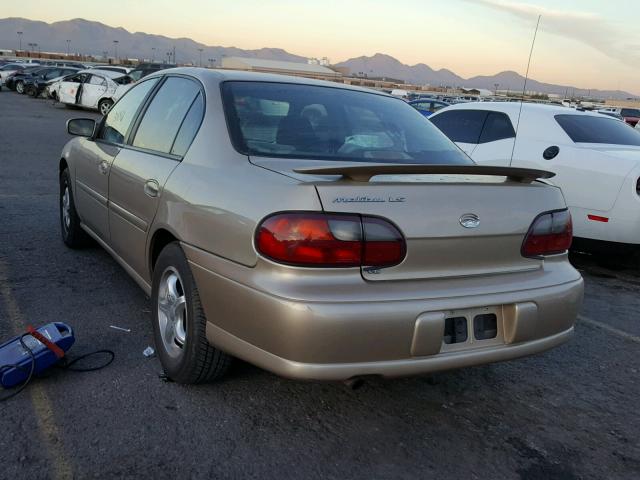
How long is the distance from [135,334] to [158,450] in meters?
1.24

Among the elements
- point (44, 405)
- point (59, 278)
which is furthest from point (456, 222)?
point (59, 278)

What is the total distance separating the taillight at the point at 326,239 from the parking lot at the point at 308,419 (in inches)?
33.4

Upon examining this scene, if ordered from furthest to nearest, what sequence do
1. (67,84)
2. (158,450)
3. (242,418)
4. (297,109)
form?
1. (67,84)
2. (297,109)
3. (242,418)
4. (158,450)

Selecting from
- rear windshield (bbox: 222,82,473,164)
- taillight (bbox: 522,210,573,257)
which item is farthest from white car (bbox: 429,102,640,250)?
taillight (bbox: 522,210,573,257)

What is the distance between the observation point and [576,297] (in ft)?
9.48

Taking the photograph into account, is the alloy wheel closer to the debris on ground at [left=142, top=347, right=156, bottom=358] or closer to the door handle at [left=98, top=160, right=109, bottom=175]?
the debris on ground at [left=142, top=347, right=156, bottom=358]

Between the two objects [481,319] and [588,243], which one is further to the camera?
[588,243]

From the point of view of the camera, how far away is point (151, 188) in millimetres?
3271

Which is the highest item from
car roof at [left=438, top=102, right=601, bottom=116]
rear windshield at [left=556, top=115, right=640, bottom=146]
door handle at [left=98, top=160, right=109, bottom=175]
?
car roof at [left=438, top=102, right=601, bottom=116]

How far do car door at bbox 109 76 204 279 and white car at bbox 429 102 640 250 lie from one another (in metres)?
3.08

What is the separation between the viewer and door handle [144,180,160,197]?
3205mm

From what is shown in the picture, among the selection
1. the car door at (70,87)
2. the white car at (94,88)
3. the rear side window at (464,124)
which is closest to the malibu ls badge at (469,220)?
the rear side window at (464,124)

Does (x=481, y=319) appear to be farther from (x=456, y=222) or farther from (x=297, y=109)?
(x=297, y=109)

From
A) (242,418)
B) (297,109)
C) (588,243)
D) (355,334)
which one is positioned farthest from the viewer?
(588,243)
